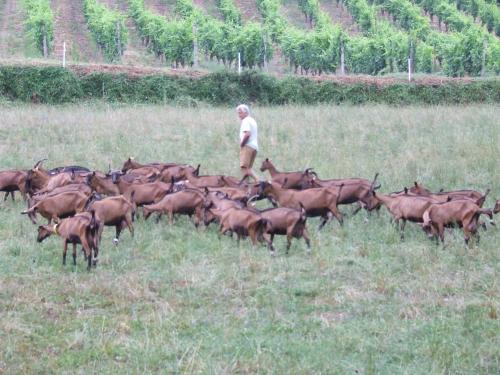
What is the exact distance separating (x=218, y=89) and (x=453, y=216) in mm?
19196

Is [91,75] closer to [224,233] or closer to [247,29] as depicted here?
[247,29]

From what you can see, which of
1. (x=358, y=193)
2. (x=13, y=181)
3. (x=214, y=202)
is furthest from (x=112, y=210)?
(x=358, y=193)

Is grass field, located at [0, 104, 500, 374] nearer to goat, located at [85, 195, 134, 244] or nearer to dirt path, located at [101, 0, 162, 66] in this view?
goat, located at [85, 195, 134, 244]

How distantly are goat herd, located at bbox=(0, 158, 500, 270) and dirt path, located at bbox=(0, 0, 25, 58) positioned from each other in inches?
1092

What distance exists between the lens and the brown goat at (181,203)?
12281mm

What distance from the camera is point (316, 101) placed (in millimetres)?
29562

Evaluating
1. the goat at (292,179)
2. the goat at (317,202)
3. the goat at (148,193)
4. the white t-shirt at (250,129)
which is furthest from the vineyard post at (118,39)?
the goat at (317,202)

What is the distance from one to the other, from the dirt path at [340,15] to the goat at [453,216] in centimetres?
4153

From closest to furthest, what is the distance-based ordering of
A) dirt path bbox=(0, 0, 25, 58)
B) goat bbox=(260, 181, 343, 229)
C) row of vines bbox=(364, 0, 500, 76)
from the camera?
goat bbox=(260, 181, 343, 229)
row of vines bbox=(364, 0, 500, 76)
dirt path bbox=(0, 0, 25, 58)

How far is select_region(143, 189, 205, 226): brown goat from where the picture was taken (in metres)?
12.3

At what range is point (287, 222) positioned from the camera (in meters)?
10.7

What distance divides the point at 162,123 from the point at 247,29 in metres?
20.1

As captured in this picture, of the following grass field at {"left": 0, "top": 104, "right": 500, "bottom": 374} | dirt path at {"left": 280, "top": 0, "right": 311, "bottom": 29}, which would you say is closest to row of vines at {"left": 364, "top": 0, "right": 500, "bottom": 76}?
dirt path at {"left": 280, "top": 0, "right": 311, "bottom": 29}

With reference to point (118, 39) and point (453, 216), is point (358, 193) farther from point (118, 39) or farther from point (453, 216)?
point (118, 39)
